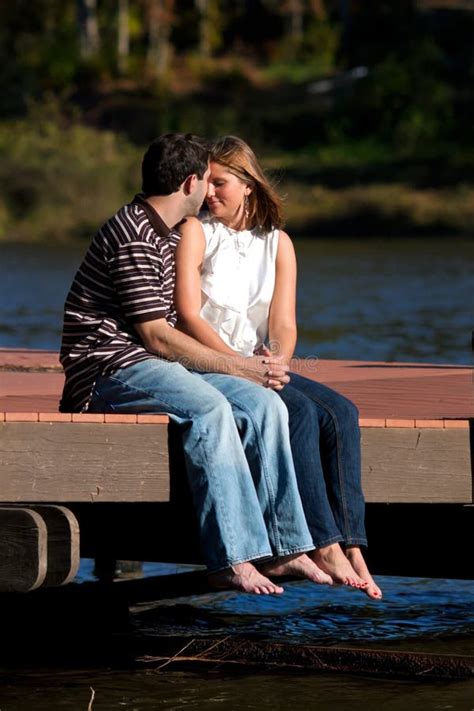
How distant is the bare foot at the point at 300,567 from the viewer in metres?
5.87

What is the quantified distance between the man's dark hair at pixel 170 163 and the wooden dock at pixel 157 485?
34.9 inches

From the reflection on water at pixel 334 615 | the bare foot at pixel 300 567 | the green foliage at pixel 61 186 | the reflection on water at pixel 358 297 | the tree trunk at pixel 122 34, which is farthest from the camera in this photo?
the tree trunk at pixel 122 34

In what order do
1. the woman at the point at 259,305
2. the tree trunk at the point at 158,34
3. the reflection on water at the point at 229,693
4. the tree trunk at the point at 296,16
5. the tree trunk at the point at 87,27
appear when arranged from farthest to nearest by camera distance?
1. the tree trunk at the point at 296,16
2. the tree trunk at the point at 87,27
3. the tree trunk at the point at 158,34
4. the reflection on water at the point at 229,693
5. the woman at the point at 259,305

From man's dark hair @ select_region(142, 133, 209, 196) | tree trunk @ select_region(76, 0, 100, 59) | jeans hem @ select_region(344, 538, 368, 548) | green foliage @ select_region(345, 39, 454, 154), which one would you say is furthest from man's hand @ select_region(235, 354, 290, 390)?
tree trunk @ select_region(76, 0, 100, 59)

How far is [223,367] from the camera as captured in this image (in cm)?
611

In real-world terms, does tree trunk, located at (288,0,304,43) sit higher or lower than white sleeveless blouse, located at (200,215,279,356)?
higher

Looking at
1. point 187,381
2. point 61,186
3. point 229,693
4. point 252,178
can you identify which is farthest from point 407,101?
point 187,381

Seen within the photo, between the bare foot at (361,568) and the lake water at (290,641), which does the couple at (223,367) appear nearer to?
the bare foot at (361,568)

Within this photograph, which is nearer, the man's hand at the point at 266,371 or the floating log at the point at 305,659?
the man's hand at the point at 266,371

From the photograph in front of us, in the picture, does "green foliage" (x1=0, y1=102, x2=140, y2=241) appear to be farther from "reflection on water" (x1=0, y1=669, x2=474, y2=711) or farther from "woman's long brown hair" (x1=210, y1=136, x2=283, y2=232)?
"woman's long brown hair" (x1=210, y1=136, x2=283, y2=232)

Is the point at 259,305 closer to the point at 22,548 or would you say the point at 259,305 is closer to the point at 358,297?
the point at 22,548

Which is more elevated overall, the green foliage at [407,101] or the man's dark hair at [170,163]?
the green foliage at [407,101]

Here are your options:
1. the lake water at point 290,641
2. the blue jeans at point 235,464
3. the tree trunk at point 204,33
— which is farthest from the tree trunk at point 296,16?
the blue jeans at point 235,464

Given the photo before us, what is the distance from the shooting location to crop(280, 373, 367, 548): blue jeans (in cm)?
590
